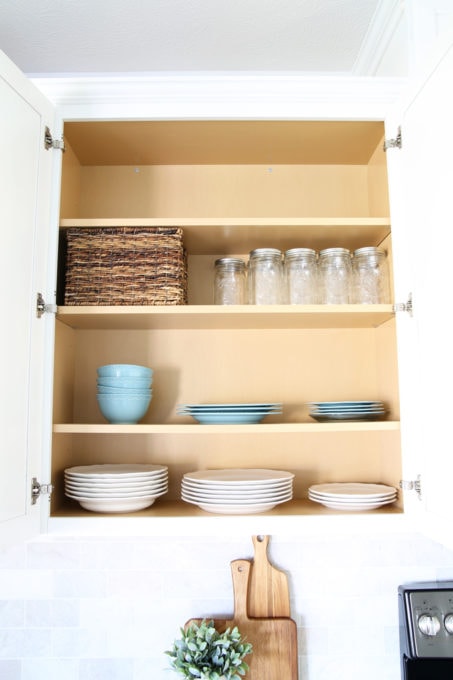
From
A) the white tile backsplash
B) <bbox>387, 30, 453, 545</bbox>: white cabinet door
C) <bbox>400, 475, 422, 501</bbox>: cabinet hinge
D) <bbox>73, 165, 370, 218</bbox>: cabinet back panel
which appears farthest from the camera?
<bbox>73, 165, 370, 218</bbox>: cabinet back panel

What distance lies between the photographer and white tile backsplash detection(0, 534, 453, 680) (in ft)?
5.44

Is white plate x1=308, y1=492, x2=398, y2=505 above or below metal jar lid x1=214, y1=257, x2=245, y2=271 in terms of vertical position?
below

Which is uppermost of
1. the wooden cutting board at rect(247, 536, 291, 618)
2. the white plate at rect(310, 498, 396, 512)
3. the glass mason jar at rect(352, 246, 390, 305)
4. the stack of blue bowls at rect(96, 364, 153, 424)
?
the glass mason jar at rect(352, 246, 390, 305)

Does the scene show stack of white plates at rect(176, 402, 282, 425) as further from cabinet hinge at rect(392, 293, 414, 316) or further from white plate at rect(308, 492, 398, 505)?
cabinet hinge at rect(392, 293, 414, 316)

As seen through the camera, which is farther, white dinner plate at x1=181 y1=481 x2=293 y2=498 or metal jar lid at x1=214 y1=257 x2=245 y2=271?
metal jar lid at x1=214 y1=257 x2=245 y2=271

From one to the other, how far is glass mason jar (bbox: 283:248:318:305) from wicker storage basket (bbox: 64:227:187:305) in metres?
0.30

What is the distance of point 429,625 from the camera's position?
1582 millimetres

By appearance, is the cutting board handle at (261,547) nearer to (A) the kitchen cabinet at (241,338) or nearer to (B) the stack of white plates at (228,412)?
(A) the kitchen cabinet at (241,338)

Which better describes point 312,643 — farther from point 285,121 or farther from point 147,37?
point 147,37

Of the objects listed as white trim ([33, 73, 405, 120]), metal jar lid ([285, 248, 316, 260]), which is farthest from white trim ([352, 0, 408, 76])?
metal jar lid ([285, 248, 316, 260])

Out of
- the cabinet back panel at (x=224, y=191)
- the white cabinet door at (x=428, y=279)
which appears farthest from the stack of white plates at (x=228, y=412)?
the cabinet back panel at (x=224, y=191)

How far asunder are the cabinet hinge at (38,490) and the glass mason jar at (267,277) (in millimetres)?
708

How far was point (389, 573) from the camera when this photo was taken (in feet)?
5.57

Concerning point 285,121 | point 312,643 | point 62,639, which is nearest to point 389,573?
point 312,643
